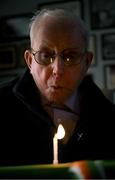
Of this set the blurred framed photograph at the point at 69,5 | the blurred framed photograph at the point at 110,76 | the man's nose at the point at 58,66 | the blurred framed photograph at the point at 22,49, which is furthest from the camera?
the blurred framed photograph at the point at 22,49

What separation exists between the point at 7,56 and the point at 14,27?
320mm

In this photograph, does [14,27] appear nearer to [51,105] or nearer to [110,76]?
[110,76]

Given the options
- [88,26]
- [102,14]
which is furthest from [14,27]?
[102,14]

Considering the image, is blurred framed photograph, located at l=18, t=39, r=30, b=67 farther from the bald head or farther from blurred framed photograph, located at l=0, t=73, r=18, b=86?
the bald head

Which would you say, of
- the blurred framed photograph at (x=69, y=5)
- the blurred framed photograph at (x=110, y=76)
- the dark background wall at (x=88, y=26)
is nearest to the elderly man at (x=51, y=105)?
the dark background wall at (x=88, y=26)

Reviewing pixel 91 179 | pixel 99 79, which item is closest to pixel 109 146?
pixel 91 179

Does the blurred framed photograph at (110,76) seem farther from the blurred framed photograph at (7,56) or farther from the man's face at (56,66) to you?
the man's face at (56,66)

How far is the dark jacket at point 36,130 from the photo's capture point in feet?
3.52

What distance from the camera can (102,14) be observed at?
12.0 ft

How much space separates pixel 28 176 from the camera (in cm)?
40

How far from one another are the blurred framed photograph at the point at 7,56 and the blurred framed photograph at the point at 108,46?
0.96 m

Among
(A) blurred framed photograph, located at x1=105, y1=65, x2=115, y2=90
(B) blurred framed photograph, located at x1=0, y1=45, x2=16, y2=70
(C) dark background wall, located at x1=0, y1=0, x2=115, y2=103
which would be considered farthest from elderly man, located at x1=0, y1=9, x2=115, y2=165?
(B) blurred framed photograph, located at x1=0, y1=45, x2=16, y2=70

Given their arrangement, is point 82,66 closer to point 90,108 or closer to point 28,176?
point 90,108

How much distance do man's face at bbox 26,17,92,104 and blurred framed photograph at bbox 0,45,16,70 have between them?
9.31 feet
